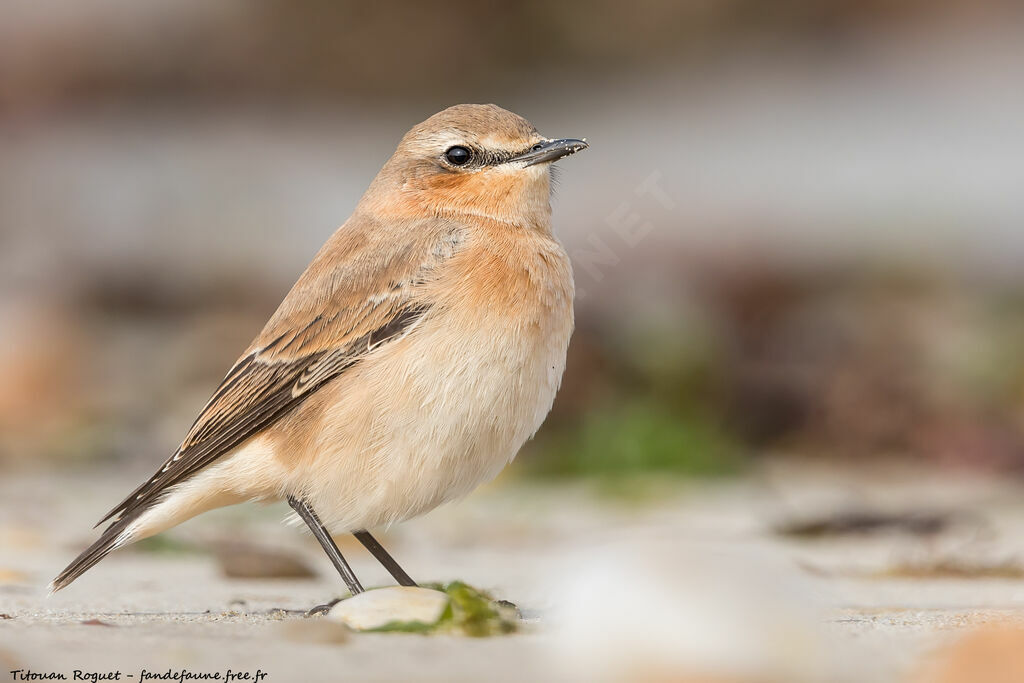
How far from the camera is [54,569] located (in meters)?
5.88

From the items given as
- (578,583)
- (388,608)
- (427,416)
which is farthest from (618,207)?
(578,583)

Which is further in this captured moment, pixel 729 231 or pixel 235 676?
pixel 729 231

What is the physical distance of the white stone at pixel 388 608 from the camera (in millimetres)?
4121

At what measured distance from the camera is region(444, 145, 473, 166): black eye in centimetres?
575

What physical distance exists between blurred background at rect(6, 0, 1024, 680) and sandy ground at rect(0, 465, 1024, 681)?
0.71 m

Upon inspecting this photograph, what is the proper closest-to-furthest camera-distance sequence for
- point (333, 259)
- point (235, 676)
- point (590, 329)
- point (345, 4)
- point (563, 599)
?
point (235, 676)
point (563, 599)
point (333, 259)
point (590, 329)
point (345, 4)

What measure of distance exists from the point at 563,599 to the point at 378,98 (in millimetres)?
14551

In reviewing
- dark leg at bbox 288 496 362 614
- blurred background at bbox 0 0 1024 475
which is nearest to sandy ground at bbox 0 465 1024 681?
dark leg at bbox 288 496 362 614

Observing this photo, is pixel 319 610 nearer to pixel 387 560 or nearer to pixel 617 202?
pixel 387 560

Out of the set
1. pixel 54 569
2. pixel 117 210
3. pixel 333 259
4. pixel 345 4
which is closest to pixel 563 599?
pixel 333 259

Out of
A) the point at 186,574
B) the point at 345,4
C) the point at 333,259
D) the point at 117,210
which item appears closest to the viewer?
the point at 333,259

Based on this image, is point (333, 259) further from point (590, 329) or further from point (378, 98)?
point (378, 98)

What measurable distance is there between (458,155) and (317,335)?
113 centimetres

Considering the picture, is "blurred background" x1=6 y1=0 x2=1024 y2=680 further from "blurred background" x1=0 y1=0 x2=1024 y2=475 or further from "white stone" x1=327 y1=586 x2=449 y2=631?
"white stone" x1=327 y1=586 x2=449 y2=631
